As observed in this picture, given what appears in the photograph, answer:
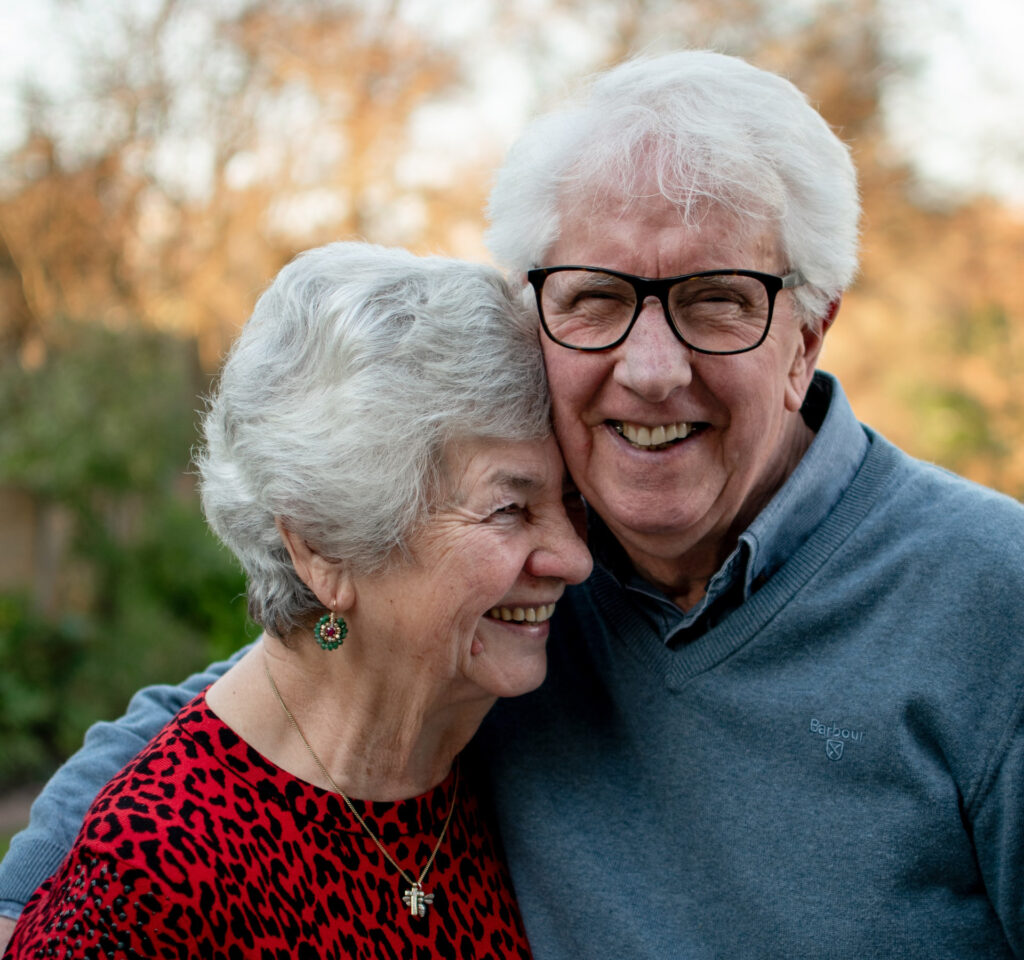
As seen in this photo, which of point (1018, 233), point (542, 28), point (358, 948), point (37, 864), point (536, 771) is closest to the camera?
point (358, 948)

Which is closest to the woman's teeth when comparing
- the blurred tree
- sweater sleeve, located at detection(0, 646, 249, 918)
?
sweater sleeve, located at detection(0, 646, 249, 918)

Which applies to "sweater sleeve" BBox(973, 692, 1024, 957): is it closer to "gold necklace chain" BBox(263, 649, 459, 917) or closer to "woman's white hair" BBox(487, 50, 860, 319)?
"woman's white hair" BBox(487, 50, 860, 319)

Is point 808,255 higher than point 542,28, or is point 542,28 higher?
point 542,28

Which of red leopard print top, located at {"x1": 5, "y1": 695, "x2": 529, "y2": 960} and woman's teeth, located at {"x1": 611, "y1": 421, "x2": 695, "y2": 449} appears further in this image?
woman's teeth, located at {"x1": 611, "y1": 421, "x2": 695, "y2": 449}

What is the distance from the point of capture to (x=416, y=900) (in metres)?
1.87

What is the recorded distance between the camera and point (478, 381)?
5.95ft

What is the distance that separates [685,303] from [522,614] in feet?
2.21

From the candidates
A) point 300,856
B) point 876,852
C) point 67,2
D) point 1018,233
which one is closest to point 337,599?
point 300,856

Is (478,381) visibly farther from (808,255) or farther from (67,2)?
(67,2)

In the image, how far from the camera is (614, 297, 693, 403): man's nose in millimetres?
1740

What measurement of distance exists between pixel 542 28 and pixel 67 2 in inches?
244

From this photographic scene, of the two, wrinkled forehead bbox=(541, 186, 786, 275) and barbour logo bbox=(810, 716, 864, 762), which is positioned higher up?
wrinkled forehead bbox=(541, 186, 786, 275)

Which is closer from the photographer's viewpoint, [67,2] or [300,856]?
[300,856]

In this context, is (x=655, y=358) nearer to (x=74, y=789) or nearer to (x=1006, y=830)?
(x=1006, y=830)
